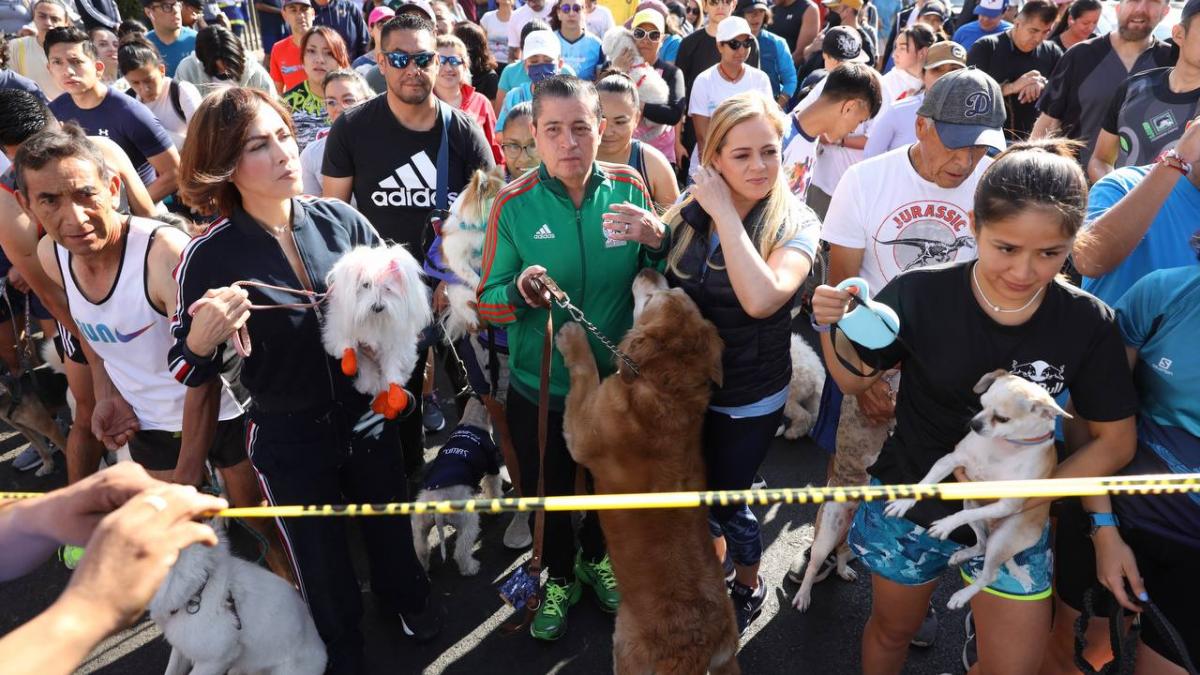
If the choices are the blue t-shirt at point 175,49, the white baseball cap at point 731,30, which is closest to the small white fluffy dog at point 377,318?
the white baseball cap at point 731,30

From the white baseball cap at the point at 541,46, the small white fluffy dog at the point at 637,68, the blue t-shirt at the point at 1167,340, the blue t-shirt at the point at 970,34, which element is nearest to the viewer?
the blue t-shirt at the point at 1167,340

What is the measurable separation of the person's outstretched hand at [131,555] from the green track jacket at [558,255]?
1513 millimetres

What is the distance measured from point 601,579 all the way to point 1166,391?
2370 mm

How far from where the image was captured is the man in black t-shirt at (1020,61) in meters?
6.89

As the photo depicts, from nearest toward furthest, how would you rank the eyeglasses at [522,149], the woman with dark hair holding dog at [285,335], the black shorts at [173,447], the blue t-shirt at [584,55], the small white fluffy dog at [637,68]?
the woman with dark hair holding dog at [285,335] → the black shorts at [173,447] → the eyeglasses at [522,149] → the small white fluffy dog at [637,68] → the blue t-shirt at [584,55]

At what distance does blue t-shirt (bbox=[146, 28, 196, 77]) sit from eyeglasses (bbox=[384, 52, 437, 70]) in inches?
193

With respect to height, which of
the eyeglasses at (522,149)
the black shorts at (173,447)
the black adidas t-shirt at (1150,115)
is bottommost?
the black shorts at (173,447)

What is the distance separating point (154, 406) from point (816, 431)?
2.93 metres

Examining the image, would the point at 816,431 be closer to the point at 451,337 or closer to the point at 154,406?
the point at 451,337

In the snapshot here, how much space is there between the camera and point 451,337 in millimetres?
3895

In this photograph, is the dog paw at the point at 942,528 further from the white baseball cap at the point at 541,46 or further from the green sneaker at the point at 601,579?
the white baseball cap at the point at 541,46

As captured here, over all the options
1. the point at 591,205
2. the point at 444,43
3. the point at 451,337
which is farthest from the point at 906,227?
the point at 444,43

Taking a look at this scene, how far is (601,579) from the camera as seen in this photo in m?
3.53

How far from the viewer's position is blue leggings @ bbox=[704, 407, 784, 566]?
2928 millimetres
